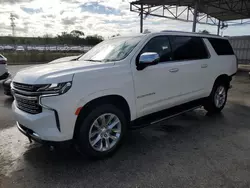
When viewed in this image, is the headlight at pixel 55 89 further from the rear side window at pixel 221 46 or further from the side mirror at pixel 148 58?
the rear side window at pixel 221 46

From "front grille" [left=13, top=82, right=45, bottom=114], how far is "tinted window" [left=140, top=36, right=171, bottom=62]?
197cm

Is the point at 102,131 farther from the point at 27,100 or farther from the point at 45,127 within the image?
the point at 27,100

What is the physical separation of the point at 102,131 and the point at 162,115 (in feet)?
4.41

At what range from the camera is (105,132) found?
10.9 ft

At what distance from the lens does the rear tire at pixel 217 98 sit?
542cm

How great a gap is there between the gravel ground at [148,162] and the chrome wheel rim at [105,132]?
23 centimetres

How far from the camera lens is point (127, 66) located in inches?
134

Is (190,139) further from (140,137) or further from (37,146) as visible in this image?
(37,146)

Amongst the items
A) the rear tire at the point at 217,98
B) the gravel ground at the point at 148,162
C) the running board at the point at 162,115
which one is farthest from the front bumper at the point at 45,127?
the rear tire at the point at 217,98

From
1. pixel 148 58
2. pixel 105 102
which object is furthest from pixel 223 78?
pixel 105 102

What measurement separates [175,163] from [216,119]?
256cm

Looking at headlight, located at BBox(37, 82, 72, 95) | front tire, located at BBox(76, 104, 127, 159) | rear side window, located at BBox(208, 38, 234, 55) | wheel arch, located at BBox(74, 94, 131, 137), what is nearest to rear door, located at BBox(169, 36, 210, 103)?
rear side window, located at BBox(208, 38, 234, 55)

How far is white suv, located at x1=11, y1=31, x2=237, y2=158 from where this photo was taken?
9.14ft

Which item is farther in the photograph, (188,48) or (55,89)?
(188,48)
